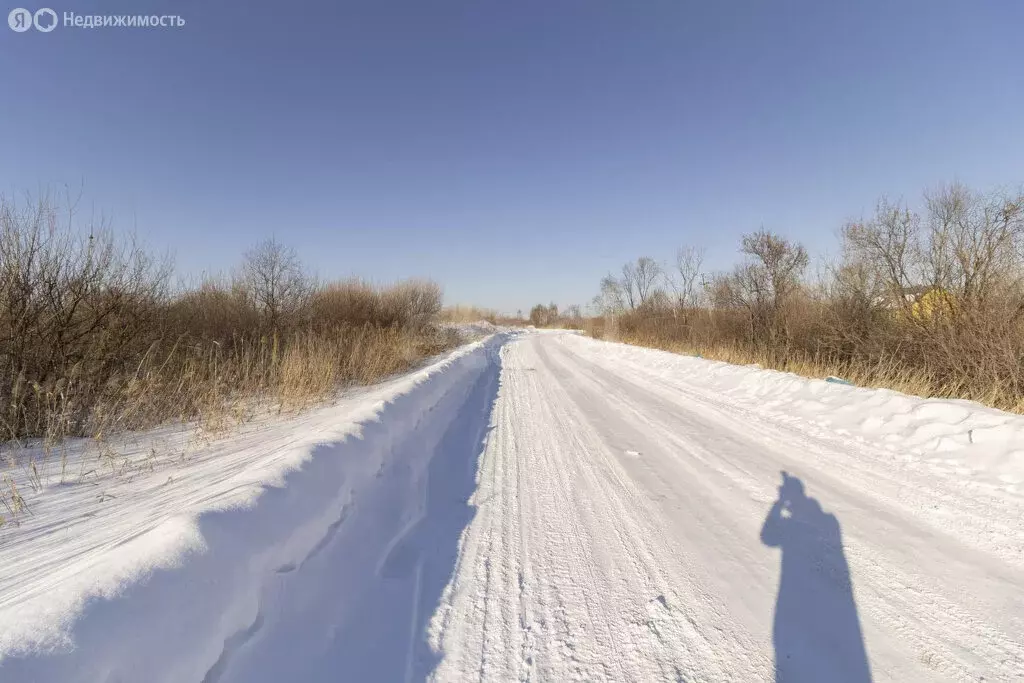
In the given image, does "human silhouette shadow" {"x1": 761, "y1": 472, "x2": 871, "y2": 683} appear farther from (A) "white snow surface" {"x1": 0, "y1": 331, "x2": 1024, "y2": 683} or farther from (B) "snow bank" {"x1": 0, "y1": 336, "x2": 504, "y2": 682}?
(B) "snow bank" {"x1": 0, "y1": 336, "x2": 504, "y2": 682}

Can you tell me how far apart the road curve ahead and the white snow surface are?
0.01m

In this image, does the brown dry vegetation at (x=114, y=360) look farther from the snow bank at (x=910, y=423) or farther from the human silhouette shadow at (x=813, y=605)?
the snow bank at (x=910, y=423)

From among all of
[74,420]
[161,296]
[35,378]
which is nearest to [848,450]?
[74,420]

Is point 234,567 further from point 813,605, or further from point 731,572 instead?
point 813,605

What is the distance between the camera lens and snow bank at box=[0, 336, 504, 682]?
4.44ft

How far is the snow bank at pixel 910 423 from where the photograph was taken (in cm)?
379

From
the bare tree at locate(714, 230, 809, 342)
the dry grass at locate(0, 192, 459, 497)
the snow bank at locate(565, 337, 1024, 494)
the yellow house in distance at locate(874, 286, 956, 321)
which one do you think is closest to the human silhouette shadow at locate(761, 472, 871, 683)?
the snow bank at locate(565, 337, 1024, 494)

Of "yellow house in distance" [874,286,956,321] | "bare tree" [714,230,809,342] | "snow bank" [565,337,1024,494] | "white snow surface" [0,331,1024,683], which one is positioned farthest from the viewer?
"bare tree" [714,230,809,342]

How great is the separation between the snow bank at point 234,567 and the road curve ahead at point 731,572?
41 centimetres

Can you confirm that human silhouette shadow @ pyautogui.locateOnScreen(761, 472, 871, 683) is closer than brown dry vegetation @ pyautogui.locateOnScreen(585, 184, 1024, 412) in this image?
Yes

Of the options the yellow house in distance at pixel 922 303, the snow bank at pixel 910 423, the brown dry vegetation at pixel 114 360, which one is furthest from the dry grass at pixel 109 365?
the yellow house in distance at pixel 922 303

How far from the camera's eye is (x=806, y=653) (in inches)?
72.3

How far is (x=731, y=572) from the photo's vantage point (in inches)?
95.7

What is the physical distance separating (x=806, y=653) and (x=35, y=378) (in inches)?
322
